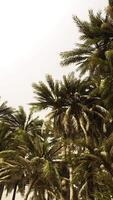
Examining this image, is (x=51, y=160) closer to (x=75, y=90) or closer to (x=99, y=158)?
(x=75, y=90)

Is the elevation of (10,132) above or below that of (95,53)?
below

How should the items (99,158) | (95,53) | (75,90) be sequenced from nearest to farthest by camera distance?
(99,158) < (95,53) < (75,90)

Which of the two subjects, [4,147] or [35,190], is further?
[4,147]

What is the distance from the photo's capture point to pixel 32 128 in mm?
31562

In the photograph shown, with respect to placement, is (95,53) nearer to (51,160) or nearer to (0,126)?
(51,160)

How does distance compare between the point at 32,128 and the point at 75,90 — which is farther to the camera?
the point at 32,128

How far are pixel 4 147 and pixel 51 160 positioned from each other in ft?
16.5

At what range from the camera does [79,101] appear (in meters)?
26.4

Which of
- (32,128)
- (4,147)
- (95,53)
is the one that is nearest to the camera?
(95,53)

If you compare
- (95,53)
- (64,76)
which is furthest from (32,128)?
(95,53)

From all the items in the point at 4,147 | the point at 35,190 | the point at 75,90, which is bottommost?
the point at 35,190

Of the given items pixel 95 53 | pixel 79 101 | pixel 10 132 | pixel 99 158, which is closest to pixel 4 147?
pixel 10 132

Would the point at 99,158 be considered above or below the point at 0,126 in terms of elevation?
below

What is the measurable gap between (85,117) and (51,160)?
3.39 meters
